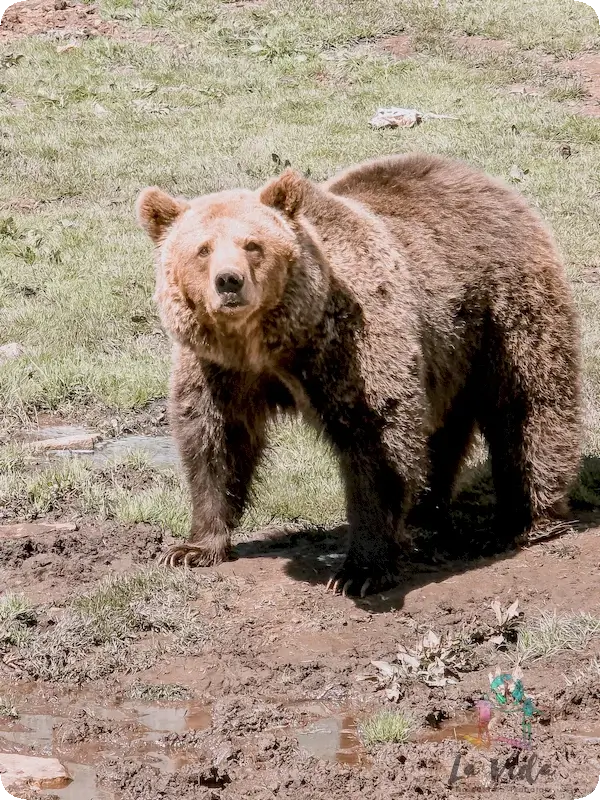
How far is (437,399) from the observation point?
6039 millimetres

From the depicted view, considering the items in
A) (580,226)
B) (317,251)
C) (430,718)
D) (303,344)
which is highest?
(317,251)

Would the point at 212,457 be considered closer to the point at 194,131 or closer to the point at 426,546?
the point at 426,546

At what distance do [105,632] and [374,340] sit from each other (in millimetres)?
1741

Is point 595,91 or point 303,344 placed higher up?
point 303,344

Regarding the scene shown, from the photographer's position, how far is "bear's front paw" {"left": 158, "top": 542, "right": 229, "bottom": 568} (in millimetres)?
5750

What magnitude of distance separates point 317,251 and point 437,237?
95 centimetres

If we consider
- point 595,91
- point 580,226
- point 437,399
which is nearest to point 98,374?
point 437,399

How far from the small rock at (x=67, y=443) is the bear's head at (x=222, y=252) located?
85.8 inches

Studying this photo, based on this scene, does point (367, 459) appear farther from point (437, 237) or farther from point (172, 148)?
point (172, 148)

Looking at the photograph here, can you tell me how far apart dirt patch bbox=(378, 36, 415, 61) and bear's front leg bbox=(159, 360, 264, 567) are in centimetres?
1192

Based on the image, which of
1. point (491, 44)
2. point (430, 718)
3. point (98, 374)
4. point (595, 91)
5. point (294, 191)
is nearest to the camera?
point (430, 718)

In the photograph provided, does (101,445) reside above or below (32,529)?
below

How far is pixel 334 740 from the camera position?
425 cm

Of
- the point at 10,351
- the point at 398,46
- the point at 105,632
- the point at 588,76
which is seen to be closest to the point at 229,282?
the point at 105,632
